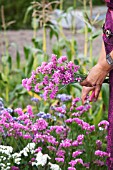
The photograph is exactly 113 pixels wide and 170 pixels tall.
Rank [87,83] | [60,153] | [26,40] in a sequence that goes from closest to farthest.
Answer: [87,83]
[60,153]
[26,40]

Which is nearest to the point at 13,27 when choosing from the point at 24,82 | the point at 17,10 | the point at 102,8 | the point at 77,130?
the point at 17,10

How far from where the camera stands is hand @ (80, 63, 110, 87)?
105 inches

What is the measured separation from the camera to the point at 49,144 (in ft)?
11.4

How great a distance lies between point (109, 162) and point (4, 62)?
2600 millimetres

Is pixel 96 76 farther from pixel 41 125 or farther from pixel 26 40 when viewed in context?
pixel 26 40

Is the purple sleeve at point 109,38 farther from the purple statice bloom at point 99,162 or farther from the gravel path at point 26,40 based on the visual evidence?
the gravel path at point 26,40

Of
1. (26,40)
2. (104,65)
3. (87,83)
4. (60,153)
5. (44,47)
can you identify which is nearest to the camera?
(104,65)

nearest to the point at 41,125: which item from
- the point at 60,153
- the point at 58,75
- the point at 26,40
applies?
the point at 60,153

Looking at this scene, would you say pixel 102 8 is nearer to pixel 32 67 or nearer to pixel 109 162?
pixel 32 67

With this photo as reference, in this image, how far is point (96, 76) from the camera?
269 cm

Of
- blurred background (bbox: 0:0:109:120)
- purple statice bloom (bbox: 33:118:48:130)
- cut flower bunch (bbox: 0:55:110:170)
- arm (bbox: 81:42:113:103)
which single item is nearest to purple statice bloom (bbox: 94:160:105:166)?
cut flower bunch (bbox: 0:55:110:170)

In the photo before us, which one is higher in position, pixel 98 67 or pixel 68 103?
pixel 98 67

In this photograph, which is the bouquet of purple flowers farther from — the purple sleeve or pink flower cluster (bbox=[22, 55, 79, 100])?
the purple sleeve

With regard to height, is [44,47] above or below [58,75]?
below
